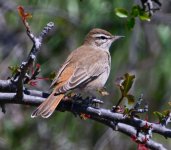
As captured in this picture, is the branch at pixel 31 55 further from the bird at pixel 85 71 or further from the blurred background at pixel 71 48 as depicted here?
the blurred background at pixel 71 48

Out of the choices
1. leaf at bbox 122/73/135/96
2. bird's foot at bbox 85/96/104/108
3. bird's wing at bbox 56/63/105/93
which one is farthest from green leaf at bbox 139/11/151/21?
bird's wing at bbox 56/63/105/93

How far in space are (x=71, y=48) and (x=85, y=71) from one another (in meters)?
2.82

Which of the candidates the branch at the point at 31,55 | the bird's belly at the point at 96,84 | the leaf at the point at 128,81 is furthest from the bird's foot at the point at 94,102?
the bird's belly at the point at 96,84

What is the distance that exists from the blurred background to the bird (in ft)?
2.07

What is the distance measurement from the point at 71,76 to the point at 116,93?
274 centimetres

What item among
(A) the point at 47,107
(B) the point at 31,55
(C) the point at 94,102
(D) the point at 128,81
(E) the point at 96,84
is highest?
(B) the point at 31,55

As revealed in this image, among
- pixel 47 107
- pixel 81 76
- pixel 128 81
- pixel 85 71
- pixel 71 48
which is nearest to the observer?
pixel 128 81

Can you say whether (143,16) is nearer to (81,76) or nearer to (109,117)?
(109,117)

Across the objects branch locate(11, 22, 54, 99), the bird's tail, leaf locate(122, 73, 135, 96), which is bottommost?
the bird's tail

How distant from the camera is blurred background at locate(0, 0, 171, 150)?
29.0 feet

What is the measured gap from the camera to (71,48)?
977cm

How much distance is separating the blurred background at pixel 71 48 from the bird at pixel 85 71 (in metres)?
0.63

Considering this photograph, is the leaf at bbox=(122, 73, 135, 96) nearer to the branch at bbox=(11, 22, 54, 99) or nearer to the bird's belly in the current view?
the branch at bbox=(11, 22, 54, 99)

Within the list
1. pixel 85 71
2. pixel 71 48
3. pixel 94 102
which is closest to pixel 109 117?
pixel 94 102
